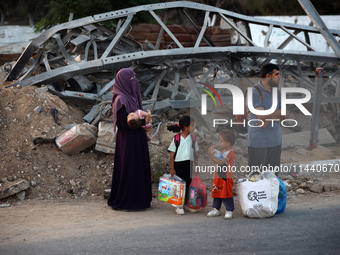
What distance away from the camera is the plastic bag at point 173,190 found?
501 cm

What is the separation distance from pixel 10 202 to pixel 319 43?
16021 millimetres

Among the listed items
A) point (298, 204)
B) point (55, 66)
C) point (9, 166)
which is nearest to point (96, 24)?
point (55, 66)

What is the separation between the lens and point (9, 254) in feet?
13.0

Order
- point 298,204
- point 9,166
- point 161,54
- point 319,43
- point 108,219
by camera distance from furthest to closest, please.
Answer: point 319,43 → point 161,54 → point 9,166 → point 298,204 → point 108,219

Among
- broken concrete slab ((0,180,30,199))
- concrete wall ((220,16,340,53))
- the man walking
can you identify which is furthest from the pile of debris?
concrete wall ((220,16,340,53))

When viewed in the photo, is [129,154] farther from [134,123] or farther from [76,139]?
[76,139]

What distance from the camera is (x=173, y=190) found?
16.5ft

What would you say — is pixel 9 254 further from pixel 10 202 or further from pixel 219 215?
pixel 219 215

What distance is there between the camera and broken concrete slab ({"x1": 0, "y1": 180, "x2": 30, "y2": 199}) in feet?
19.1

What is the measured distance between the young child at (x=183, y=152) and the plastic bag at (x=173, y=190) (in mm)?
83

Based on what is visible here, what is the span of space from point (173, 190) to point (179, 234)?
728mm

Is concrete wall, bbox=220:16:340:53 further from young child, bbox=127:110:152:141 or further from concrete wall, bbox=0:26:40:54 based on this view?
young child, bbox=127:110:152:141

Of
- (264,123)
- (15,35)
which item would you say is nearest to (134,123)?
(264,123)

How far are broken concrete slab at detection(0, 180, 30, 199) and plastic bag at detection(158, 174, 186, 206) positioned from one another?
2.14m
